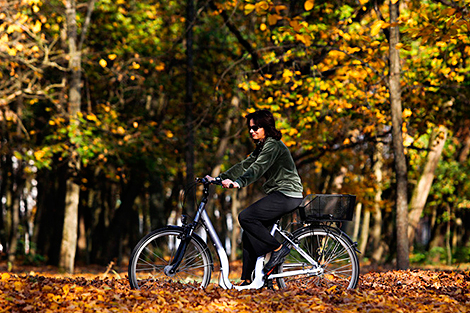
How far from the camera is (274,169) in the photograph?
5797 millimetres

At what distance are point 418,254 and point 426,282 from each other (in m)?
20.3

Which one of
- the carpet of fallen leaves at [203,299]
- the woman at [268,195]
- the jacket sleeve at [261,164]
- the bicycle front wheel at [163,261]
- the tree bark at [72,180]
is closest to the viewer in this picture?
the carpet of fallen leaves at [203,299]

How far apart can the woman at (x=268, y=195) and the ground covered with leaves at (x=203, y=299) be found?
0.41 metres

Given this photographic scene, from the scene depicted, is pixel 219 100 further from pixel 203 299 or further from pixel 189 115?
pixel 203 299

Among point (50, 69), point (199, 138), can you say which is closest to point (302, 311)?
point (199, 138)

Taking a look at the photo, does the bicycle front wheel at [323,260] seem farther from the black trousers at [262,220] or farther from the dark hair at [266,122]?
the dark hair at [266,122]

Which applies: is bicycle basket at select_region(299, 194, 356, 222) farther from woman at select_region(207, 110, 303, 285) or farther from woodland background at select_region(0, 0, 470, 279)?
woodland background at select_region(0, 0, 470, 279)

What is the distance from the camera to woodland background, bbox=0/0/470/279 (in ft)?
38.2

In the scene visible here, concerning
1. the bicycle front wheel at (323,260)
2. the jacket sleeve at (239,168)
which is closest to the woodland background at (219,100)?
the jacket sleeve at (239,168)

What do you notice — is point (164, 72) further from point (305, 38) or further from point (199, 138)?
point (305, 38)

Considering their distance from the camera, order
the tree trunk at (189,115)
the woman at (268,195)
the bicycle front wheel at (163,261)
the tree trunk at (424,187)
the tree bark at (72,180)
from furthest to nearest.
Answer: the tree trunk at (424,187), the tree bark at (72,180), the tree trunk at (189,115), the woman at (268,195), the bicycle front wheel at (163,261)

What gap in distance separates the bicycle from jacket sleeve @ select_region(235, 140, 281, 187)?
28 cm

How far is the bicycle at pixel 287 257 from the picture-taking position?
5.62 meters

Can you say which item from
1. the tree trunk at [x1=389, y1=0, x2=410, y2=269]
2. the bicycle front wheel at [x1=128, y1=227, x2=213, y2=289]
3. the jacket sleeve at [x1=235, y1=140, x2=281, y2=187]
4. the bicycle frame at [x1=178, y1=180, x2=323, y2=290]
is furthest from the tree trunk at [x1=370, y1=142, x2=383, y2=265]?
the bicycle front wheel at [x1=128, y1=227, x2=213, y2=289]
